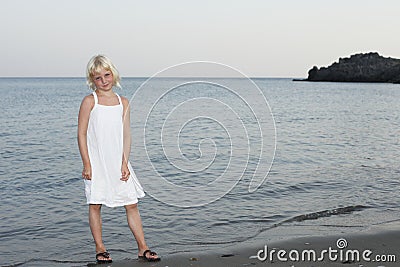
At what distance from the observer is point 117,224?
8188 mm

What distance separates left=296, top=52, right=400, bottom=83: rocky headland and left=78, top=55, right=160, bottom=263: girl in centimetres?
11679

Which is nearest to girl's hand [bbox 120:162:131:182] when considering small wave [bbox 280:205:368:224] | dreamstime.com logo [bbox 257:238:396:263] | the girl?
the girl

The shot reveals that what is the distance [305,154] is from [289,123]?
12821 mm

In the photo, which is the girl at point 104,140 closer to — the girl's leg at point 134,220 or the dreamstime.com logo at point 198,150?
the girl's leg at point 134,220

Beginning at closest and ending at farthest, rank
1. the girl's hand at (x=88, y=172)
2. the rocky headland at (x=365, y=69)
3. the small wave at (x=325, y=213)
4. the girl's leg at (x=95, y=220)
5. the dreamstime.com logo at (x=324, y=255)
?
the girl's hand at (x=88, y=172)
the girl's leg at (x=95, y=220)
the dreamstime.com logo at (x=324, y=255)
the small wave at (x=325, y=213)
the rocky headland at (x=365, y=69)

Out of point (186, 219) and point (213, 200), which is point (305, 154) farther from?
point (186, 219)

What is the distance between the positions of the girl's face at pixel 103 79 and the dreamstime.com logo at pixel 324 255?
2650 mm

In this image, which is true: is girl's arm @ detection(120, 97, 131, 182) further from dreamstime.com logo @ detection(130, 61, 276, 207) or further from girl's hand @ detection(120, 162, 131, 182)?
dreamstime.com logo @ detection(130, 61, 276, 207)

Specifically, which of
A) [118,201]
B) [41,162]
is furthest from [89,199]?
[41,162]

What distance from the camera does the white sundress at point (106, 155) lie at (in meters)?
5.54

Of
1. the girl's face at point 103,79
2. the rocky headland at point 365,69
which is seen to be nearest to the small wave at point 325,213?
the girl's face at point 103,79

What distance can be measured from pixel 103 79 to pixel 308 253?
3162 mm

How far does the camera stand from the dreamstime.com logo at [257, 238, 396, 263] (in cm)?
601

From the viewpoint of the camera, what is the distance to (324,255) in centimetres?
618
